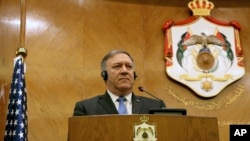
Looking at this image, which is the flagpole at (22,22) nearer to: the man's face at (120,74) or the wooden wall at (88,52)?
the wooden wall at (88,52)

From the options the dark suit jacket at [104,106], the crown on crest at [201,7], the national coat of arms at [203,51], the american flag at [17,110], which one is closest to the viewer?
the dark suit jacket at [104,106]

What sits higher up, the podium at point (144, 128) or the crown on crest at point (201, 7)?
the crown on crest at point (201, 7)

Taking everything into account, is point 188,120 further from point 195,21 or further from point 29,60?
point 195,21

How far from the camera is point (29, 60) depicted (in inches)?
179

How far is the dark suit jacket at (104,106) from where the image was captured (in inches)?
112

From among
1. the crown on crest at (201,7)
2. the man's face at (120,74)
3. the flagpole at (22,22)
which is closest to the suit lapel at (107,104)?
the man's face at (120,74)

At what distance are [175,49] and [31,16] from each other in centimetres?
164

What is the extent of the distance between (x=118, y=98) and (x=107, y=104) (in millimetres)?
129

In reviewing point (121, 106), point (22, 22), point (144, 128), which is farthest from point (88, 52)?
point (144, 128)

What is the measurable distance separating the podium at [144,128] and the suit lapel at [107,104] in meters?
0.70

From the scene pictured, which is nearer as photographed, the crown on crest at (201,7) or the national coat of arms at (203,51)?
the national coat of arms at (203,51)

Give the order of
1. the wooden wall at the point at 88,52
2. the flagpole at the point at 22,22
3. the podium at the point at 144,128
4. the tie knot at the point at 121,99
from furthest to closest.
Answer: the wooden wall at the point at 88,52, the flagpole at the point at 22,22, the tie knot at the point at 121,99, the podium at the point at 144,128

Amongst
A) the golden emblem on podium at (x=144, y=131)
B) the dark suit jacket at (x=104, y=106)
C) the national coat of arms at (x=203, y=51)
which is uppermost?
the national coat of arms at (x=203, y=51)

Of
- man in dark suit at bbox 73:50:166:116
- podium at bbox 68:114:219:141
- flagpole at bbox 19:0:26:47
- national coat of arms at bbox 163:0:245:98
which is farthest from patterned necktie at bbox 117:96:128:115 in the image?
national coat of arms at bbox 163:0:245:98
